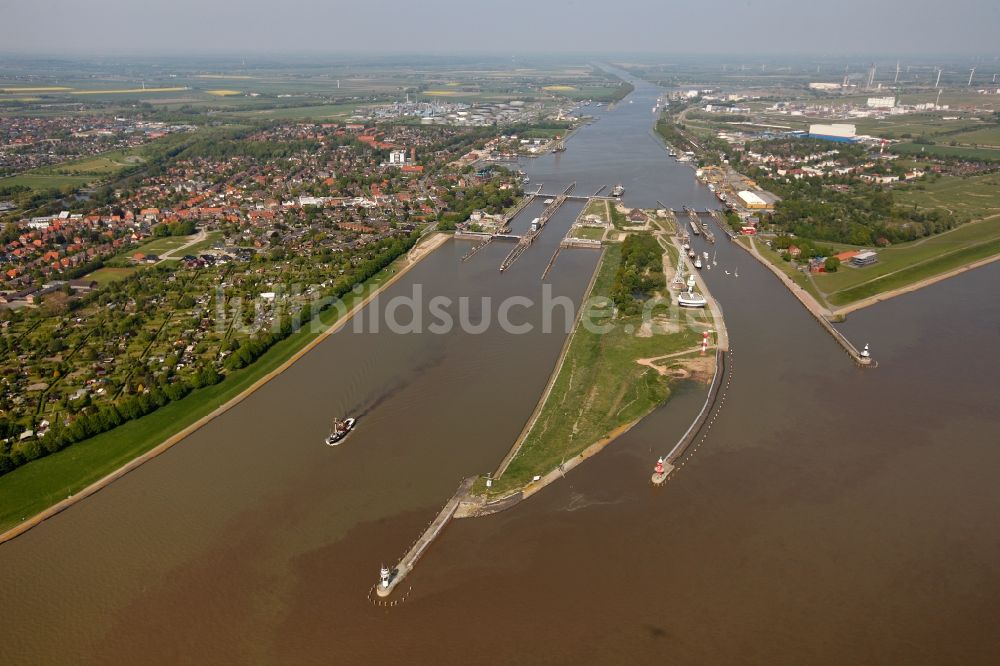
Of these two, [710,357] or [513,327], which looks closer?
[710,357]

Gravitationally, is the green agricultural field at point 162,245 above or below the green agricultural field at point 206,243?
below

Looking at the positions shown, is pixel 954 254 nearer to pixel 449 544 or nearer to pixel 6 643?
pixel 449 544

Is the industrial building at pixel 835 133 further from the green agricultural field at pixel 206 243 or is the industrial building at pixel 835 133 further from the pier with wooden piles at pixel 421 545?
the pier with wooden piles at pixel 421 545

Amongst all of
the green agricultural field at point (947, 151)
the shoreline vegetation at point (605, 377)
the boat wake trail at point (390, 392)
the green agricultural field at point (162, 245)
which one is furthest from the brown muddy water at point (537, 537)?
the green agricultural field at point (947, 151)

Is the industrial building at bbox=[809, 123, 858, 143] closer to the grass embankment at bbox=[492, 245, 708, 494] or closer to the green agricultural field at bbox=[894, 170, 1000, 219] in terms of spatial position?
the green agricultural field at bbox=[894, 170, 1000, 219]

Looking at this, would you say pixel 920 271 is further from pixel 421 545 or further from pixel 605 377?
pixel 421 545

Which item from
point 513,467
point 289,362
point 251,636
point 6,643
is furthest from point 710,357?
point 6,643
